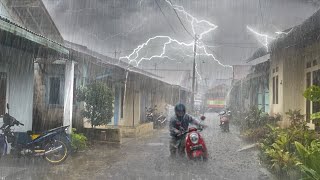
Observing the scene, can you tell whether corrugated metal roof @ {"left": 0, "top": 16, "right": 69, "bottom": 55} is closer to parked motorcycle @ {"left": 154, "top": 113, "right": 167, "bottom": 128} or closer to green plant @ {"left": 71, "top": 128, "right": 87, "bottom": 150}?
green plant @ {"left": 71, "top": 128, "right": 87, "bottom": 150}

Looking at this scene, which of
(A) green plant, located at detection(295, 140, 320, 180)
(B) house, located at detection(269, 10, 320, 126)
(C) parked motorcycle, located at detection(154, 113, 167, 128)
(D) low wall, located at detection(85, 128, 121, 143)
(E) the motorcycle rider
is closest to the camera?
(A) green plant, located at detection(295, 140, 320, 180)

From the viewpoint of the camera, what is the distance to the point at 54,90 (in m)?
13.4

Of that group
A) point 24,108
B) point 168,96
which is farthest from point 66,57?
point 168,96

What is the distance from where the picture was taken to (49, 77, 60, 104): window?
13305 mm

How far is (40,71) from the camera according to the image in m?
13.1

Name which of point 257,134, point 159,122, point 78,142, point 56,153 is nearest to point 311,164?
point 56,153

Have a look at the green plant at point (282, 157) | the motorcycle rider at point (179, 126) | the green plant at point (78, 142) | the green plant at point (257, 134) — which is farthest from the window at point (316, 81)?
the green plant at point (78, 142)

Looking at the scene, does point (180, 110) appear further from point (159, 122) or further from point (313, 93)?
point (159, 122)

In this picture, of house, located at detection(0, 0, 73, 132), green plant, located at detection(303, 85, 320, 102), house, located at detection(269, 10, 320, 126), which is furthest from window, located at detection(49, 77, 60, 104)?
green plant, located at detection(303, 85, 320, 102)

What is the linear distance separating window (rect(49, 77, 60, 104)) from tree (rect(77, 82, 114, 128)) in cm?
194

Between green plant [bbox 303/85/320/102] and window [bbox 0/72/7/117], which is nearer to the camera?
green plant [bbox 303/85/320/102]

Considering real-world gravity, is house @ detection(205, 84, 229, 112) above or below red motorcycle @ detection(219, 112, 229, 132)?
above

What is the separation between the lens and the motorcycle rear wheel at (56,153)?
832cm

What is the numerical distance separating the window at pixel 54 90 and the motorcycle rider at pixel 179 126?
6.61 metres
